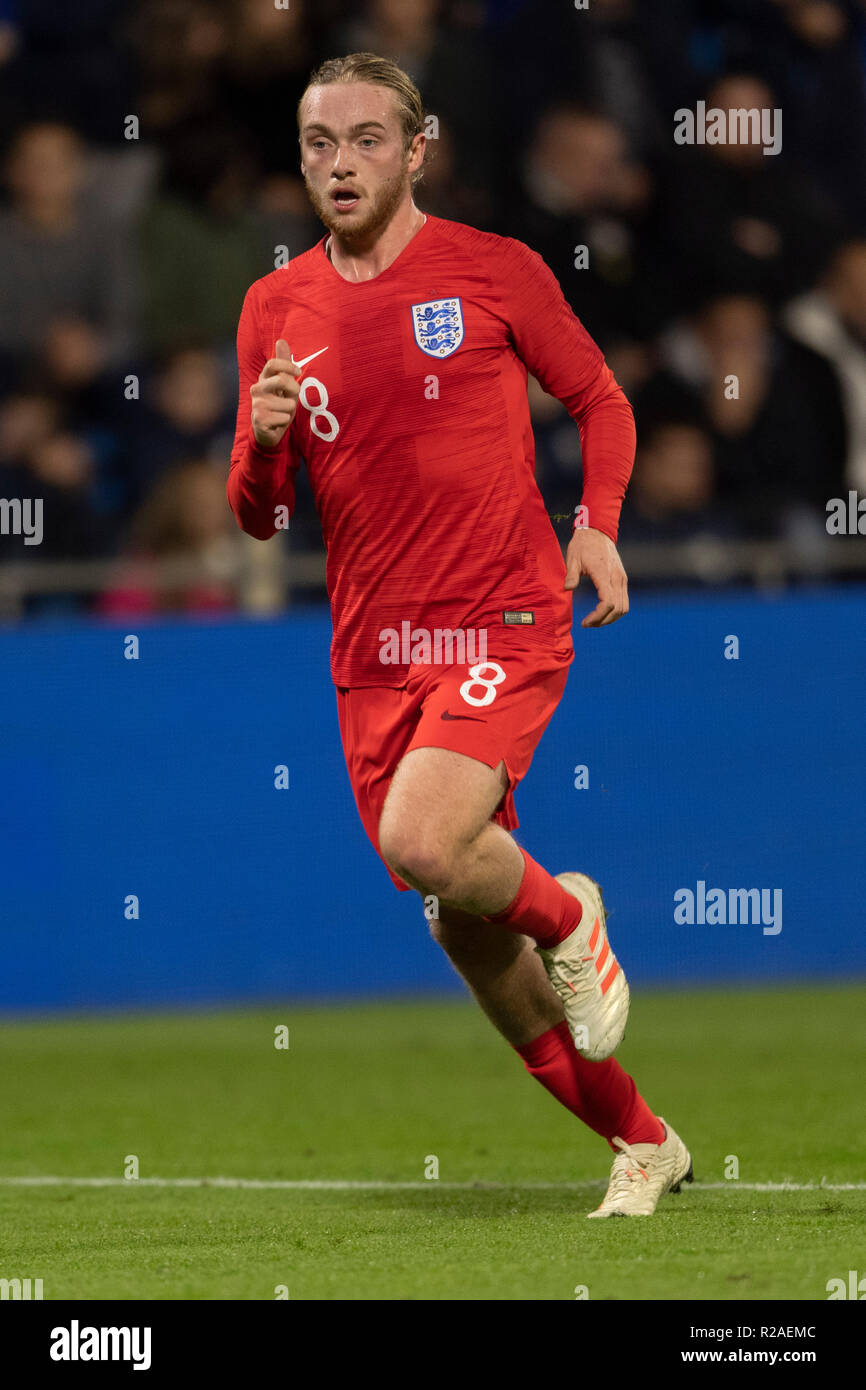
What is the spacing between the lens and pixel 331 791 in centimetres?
837

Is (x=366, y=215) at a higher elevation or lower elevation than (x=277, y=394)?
higher

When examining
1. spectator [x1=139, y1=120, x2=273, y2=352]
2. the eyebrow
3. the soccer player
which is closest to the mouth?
the soccer player

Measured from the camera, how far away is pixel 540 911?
407 centimetres

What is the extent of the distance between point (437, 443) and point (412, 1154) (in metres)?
A: 2.09

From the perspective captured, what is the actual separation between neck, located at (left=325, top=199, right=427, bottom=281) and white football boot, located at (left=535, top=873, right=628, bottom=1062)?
146 cm

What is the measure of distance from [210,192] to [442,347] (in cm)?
551

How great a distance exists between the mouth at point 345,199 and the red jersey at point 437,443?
0.19m

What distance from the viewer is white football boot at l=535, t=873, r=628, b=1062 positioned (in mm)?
4105

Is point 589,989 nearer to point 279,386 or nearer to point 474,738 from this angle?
point 474,738

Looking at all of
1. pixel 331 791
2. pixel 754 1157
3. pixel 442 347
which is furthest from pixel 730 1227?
pixel 331 791

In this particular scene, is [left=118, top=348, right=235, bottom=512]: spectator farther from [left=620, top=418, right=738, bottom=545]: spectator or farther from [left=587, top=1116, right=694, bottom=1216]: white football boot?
[left=587, top=1116, right=694, bottom=1216]: white football boot

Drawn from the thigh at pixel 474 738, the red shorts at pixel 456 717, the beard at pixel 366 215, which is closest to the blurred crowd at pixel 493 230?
the beard at pixel 366 215

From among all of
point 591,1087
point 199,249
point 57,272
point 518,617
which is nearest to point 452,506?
point 518,617

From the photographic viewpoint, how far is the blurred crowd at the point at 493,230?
8.75m
